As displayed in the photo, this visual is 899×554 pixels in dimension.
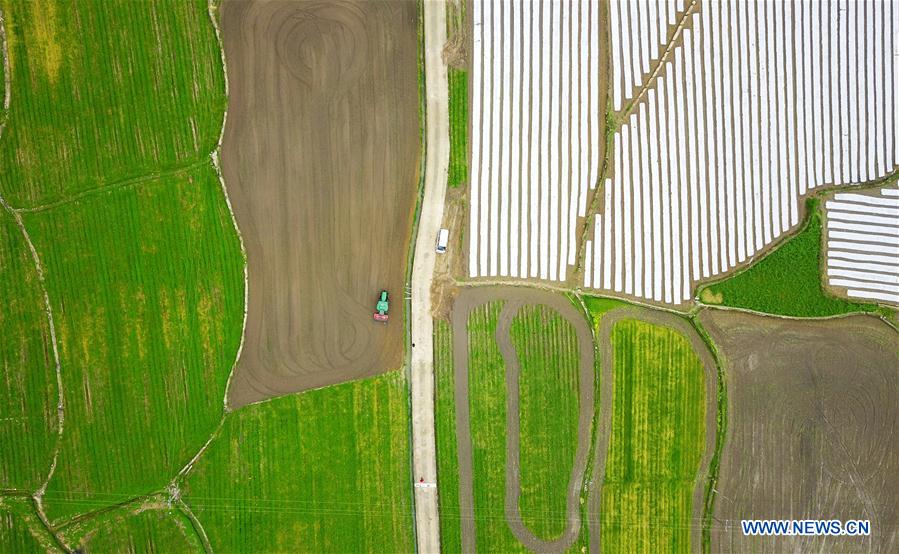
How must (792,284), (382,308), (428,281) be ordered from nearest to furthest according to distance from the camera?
1. (382,308)
2. (792,284)
3. (428,281)

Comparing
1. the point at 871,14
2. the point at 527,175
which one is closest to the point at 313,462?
the point at 527,175

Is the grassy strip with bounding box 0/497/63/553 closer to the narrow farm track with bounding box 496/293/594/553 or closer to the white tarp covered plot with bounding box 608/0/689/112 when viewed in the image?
the narrow farm track with bounding box 496/293/594/553

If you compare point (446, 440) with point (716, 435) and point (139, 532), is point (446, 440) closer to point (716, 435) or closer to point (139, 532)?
point (716, 435)

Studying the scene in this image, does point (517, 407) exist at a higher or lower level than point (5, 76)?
lower

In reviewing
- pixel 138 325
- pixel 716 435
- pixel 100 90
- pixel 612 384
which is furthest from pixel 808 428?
pixel 100 90

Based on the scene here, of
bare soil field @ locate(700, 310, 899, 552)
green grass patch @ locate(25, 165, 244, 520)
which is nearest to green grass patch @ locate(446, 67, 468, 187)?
green grass patch @ locate(25, 165, 244, 520)

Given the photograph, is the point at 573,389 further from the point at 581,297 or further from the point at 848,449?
the point at 848,449
